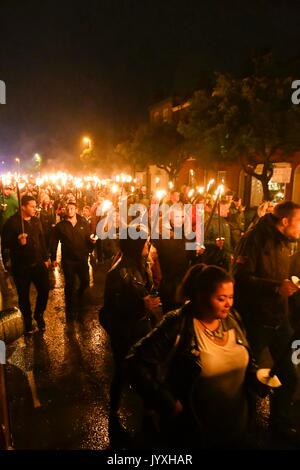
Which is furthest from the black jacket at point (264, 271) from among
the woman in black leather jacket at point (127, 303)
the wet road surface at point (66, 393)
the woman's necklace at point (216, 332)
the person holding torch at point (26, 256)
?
the person holding torch at point (26, 256)

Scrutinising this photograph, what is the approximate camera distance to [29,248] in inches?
228

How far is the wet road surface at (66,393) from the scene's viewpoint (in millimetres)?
3668

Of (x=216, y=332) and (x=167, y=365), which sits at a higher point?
(x=216, y=332)

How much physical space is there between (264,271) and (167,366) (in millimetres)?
1809

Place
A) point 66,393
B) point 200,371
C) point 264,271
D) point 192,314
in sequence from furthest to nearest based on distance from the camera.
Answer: point 66,393 → point 264,271 → point 192,314 → point 200,371

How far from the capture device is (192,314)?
2457mm

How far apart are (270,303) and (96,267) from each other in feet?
23.4

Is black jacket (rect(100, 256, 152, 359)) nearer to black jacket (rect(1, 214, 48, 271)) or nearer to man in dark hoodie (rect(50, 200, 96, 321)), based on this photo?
black jacket (rect(1, 214, 48, 271))

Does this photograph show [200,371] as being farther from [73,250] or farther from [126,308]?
[73,250]

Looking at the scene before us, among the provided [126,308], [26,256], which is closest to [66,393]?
[126,308]

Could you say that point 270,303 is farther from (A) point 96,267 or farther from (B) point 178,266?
(A) point 96,267

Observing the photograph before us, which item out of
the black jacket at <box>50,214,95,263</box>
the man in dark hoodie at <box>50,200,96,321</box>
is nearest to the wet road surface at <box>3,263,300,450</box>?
the man in dark hoodie at <box>50,200,96,321</box>
